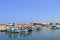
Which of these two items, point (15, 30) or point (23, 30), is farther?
point (23, 30)

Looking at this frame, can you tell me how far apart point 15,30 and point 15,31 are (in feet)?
1.05

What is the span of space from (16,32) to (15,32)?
0.31 meters

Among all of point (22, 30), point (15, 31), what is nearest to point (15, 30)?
point (15, 31)

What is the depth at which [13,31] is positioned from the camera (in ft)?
169

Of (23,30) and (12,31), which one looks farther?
(23,30)

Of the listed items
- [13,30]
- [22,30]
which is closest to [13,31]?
[13,30]

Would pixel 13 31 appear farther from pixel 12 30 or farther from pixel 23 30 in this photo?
pixel 23 30

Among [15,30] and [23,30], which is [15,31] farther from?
[23,30]

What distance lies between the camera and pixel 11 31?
52.9m

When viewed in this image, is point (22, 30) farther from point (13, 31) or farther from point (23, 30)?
point (13, 31)

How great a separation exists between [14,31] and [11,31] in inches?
86.2

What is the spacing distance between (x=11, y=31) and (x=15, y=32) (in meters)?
2.40

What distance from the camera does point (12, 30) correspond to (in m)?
52.4

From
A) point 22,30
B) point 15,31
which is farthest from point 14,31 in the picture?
point 22,30
